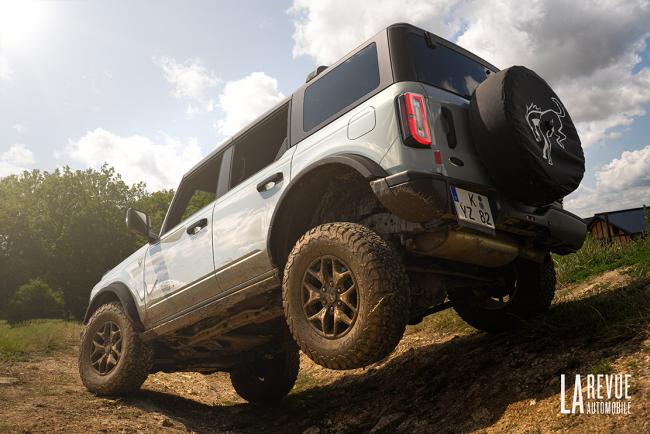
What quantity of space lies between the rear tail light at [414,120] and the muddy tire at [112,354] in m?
3.24

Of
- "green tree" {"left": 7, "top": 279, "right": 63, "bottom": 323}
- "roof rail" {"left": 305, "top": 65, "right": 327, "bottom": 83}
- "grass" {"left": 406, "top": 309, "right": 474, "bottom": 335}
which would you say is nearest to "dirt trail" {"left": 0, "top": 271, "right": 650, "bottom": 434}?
"grass" {"left": 406, "top": 309, "right": 474, "bottom": 335}

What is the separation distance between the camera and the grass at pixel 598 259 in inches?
198

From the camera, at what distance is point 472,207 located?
242cm

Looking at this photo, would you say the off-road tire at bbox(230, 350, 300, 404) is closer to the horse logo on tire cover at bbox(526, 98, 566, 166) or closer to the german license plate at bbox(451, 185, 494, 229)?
the german license plate at bbox(451, 185, 494, 229)

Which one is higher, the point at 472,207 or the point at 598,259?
the point at 472,207

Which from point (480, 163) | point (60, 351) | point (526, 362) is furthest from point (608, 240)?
point (60, 351)

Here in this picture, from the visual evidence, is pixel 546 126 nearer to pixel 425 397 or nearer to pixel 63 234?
pixel 425 397

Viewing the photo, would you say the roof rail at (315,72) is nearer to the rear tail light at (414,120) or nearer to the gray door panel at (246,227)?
the gray door panel at (246,227)

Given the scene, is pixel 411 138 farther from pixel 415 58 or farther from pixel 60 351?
pixel 60 351

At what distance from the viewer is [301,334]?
104 inches

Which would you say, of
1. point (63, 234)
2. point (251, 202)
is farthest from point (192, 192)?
point (63, 234)

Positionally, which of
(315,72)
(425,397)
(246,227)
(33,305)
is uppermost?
(315,72)

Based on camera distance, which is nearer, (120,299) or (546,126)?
(546,126)

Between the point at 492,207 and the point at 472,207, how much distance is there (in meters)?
0.20
